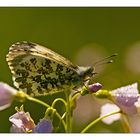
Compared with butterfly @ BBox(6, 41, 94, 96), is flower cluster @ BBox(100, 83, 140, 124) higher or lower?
lower

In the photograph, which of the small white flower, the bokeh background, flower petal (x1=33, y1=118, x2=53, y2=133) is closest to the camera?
flower petal (x1=33, y1=118, x2=53, y2=133)

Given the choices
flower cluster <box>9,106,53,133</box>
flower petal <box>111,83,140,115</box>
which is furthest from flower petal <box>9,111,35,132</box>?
flower petal <box>111,83,140,115</box>

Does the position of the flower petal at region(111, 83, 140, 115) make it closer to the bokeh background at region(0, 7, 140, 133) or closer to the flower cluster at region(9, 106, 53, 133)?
the flower cluster at region(9, 106, 53, 133)

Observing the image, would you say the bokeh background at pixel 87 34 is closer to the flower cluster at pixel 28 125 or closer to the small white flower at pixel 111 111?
the small white flower at pixel 111 111

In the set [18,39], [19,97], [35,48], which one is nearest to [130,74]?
[18,39]

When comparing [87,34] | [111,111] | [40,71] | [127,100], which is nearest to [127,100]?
[127,100]

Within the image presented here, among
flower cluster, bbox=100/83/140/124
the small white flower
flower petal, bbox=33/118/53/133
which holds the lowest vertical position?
the small white flower

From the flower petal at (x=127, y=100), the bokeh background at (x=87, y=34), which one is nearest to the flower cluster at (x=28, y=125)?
the flower petal at (x=127, y=100)

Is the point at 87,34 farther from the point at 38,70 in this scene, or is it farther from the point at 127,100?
the point at 127,100

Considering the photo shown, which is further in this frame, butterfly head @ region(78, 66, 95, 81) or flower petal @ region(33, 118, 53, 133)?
butterfly head @ region(78, 66, 95, 81)
